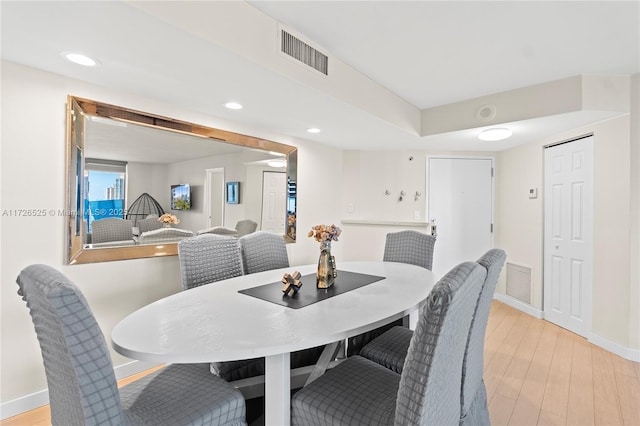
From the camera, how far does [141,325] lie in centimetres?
125

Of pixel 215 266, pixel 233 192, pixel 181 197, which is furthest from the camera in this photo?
pixel 233 192

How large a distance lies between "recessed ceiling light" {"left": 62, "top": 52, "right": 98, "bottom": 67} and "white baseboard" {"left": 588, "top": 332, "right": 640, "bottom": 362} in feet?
14.4

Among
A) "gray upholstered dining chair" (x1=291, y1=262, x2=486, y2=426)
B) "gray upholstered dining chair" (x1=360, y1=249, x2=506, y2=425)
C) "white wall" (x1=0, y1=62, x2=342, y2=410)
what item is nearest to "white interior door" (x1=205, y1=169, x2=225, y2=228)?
"white wall" (x1=0, y1=62, x2=342, y2=410)

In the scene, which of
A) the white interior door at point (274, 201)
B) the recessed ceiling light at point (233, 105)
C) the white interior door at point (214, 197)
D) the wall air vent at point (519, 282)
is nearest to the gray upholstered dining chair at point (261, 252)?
the white interior door at point (214, 197)

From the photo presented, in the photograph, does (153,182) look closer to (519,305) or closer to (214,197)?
(214,197)

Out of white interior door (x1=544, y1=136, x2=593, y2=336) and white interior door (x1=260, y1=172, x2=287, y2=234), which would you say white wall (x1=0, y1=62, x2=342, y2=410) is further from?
white interior door (x1=544, y1=136, x2=593, y2=336)

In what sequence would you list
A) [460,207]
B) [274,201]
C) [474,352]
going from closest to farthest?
[474,352], [274,201], [460,207]

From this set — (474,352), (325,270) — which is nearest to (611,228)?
(474,352)

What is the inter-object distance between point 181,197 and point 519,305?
13.3 feet

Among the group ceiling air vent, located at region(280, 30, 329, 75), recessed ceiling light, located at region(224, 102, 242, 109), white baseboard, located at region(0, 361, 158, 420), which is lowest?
white baseboard, located at region(0, 361, 158, 420)

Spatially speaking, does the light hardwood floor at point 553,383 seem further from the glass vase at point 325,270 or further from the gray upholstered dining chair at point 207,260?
the glass vase at point 325,270

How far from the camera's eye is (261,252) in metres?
2.55

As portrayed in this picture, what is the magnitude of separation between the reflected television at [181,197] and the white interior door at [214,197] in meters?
0.16

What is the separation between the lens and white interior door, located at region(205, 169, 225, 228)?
2.83m
